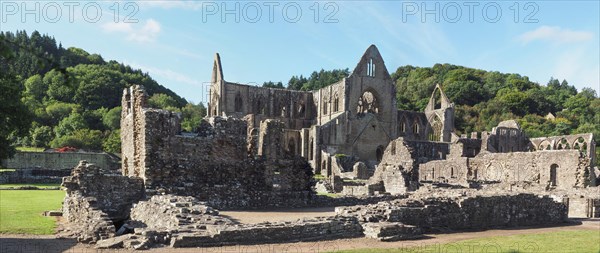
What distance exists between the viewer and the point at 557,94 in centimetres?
11212

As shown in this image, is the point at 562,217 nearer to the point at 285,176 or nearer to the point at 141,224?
the point at 285,176

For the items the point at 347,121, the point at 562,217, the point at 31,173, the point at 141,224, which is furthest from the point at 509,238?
the point at 347,121

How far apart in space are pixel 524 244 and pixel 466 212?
345 cm

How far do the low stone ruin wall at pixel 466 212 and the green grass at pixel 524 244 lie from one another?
1.87 metres

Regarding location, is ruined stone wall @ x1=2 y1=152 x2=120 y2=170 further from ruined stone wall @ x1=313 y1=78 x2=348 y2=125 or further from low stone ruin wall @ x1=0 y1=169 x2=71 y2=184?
ruined stone wall @ x1=313 y1=78 x2=348 y2=125

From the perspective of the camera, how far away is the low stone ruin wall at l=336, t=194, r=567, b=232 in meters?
13.4

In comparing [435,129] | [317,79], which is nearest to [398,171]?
[435,129]

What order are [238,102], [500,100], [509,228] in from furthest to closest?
[500,100] < [238,102] < [509,228]

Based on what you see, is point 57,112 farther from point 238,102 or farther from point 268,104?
point 268,104

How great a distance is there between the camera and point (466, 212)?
14.7 metres

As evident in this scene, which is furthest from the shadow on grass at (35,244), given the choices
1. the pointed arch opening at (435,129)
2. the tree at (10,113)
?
the pointed arch opening at (435,129)

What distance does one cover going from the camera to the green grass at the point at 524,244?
1035cm

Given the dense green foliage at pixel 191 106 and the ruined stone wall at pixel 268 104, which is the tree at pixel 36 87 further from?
the ruined stone wall at pixel 268 104

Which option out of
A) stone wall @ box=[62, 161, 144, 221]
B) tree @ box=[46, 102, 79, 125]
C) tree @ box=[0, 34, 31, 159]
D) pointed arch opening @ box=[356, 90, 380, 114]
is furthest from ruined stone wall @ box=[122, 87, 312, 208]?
tree @ box=[46, 102, 79, 125]
